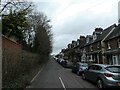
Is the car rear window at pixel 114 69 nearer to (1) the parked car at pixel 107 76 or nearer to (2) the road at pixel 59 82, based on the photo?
(1) the parked car at pixel 107 76

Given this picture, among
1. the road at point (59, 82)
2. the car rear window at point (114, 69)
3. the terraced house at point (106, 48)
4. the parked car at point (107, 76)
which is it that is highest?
the terraced house at point (106, 48)

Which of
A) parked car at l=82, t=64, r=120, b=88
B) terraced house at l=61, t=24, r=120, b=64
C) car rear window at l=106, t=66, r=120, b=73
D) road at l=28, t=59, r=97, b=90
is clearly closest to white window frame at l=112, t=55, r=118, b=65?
terraced house at l=61, t=24, r=120, b=64

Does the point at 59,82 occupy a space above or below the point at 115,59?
below

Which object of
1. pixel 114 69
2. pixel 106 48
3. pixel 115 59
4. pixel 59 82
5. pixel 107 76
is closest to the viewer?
pixel 107 76

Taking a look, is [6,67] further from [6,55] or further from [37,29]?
[37,29]

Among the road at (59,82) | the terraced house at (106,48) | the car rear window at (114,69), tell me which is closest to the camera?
the car rear window at (114,69)

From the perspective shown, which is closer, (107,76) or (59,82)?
(107,76)

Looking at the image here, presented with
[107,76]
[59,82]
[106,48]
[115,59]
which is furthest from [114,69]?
[106,48]

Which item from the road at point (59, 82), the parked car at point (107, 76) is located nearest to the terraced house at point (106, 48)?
the road at point (59, 82)

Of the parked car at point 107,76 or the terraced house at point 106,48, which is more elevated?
the terraced house at point 106,48

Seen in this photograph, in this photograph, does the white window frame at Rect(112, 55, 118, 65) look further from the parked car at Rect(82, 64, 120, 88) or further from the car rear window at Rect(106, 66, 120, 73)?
the car rear window at Rect(106, 66, 120, 73)

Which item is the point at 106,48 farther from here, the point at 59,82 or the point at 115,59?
the point at 59,82

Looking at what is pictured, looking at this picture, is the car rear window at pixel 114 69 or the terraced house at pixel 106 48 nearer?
the car rear window at pixel 114 69

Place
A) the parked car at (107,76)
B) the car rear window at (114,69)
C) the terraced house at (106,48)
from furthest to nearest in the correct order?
1. the terraced house at (106,48)
2. the car rear window at (114,69)
3. the parked car at (107,76)
